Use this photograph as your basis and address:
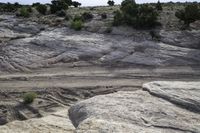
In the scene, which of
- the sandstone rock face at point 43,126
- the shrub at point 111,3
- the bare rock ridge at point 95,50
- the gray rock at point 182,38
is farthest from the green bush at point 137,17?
the shrub at point 111,3

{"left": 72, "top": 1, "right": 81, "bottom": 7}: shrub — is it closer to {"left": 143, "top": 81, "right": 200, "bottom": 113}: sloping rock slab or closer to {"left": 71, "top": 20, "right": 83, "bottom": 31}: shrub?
{"left": 71, "top": 20, "right": 83, "bottom": 31}: shrub

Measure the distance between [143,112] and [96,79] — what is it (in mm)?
8824

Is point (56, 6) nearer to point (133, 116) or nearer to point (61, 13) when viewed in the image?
point (61, 13)

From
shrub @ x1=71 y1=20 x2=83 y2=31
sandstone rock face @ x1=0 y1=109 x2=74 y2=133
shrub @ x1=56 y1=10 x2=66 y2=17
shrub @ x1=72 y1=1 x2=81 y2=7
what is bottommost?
sandstone rock face @ x1=0 y1=109 x2=74 y2=133

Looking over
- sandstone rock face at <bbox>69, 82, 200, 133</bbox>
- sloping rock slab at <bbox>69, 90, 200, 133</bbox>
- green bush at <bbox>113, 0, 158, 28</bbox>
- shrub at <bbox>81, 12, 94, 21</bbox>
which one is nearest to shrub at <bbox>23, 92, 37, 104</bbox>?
sandstone rock face at <bbox>69, 82, 200, 133</bbox>

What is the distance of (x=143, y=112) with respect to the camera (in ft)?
51.3

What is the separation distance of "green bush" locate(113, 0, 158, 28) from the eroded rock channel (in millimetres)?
2101

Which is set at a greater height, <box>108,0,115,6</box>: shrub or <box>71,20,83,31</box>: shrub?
<box>108,0,115,6</box>: shrub

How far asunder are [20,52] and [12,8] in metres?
20.4

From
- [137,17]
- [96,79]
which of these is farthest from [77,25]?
[96,79]

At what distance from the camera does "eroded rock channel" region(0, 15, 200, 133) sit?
1555 centimetres

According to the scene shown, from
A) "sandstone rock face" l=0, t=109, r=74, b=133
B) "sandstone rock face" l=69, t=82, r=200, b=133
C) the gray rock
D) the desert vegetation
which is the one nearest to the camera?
"sandstone rock face" l=69, t=82, r=200, b=133

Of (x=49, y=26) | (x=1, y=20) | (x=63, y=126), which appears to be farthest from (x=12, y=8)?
(x=63, y=126)

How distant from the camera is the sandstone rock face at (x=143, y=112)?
1437 cm
